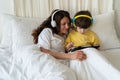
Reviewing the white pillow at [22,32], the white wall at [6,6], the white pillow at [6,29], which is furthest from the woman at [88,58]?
the white wall at [6,6]

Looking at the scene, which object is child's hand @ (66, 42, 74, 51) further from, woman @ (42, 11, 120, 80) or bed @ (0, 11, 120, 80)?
bed @ (0, 11, 120, 80)

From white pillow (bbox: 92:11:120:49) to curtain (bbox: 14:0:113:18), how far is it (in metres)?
0.21

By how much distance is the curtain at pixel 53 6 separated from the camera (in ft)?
6.91

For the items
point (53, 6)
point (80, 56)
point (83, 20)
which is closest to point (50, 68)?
point (80, 56)

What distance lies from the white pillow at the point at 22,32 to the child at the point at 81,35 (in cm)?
34

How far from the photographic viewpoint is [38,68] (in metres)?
1.38

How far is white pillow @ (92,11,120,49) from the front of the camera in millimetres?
1989

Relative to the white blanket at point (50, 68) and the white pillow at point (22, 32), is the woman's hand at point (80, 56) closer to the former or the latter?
the white blanket at point (50, 68)

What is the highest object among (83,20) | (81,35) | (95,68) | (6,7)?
(6,7)

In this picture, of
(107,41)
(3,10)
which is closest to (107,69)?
(107,41)

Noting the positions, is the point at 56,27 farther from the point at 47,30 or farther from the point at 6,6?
the point at 6,6

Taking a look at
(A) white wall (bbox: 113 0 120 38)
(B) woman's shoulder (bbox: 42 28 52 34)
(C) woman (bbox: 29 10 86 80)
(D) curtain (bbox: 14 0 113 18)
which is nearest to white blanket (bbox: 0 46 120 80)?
(C) woman (bbox: 29 10 86 80)

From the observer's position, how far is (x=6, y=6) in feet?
7.00

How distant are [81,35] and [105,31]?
11.4 inches
